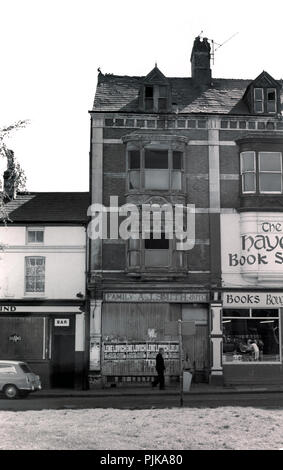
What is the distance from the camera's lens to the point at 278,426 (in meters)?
15.3

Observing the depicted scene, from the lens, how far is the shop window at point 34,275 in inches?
1150

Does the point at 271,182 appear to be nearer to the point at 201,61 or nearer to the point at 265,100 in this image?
the point at 265,100

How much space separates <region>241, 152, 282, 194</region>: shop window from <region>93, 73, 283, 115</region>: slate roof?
224 cm

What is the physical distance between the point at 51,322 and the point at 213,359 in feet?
23.6

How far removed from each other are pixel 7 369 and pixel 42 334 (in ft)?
15.1

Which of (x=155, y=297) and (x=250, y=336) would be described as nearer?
(x=155, y=297)

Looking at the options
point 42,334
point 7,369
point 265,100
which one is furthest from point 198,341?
point 265,100

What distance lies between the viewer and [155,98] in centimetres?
2978

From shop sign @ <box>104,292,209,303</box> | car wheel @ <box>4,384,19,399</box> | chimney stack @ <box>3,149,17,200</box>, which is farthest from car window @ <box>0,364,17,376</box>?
Result: chimney stack @ <box>3,149,17,200</box>

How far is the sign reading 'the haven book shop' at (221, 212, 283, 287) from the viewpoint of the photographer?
28.6 meters

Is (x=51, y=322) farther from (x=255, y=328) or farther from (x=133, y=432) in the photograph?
(x=133, y=432)

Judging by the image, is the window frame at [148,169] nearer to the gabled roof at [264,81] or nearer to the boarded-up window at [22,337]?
the gabled roof at [264,81]

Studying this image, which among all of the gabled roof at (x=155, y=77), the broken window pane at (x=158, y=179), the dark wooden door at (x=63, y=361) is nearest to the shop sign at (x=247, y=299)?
the broken window pane at (x=158, y=179)
